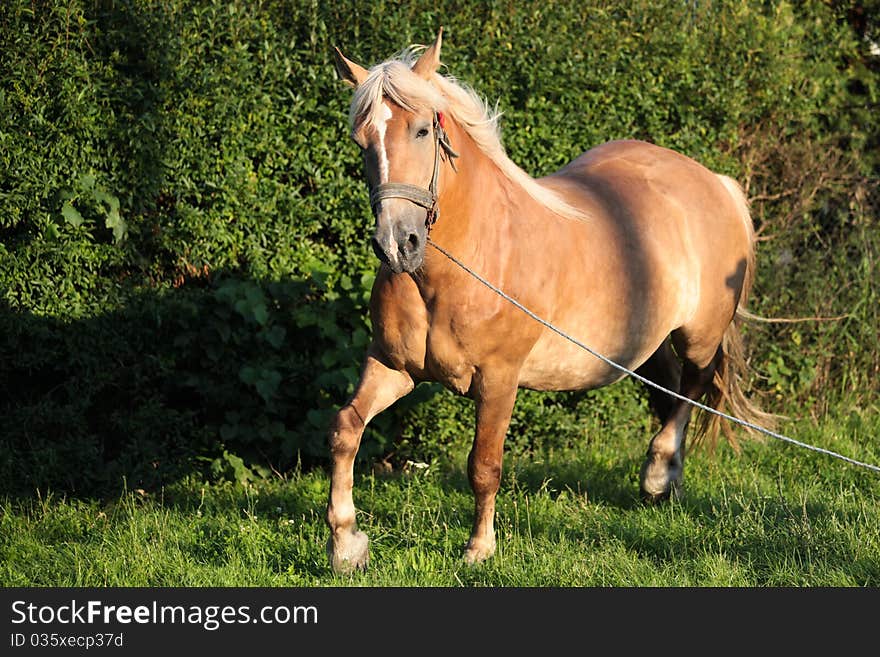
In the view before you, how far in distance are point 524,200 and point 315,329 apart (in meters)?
2.22

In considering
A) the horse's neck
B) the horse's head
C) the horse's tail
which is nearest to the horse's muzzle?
the horse's head

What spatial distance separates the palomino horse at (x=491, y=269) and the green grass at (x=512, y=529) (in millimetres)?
262

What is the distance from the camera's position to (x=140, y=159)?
600cm

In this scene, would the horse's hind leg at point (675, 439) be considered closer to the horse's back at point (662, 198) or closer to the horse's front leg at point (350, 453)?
the horse's back at point (662, 198)

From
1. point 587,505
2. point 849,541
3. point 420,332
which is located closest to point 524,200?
point 420,332

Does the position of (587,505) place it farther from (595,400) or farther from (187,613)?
(187,613)

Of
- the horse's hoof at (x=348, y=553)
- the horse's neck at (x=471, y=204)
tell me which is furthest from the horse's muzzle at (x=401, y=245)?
the horse's hoof at (x=348, y=553)

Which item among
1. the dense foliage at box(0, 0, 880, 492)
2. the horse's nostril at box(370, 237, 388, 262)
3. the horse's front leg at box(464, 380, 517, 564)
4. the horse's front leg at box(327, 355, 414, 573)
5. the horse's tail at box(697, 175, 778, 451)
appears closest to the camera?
the horse's nostril at box(370, 237, 388, 262)

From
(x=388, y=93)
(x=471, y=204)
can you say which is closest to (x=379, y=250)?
(x=388, y=93)

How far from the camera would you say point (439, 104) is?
13.5 ft

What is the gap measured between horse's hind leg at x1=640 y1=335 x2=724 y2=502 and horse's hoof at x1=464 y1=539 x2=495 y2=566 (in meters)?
1.35

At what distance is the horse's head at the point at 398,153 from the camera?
3.88 meters

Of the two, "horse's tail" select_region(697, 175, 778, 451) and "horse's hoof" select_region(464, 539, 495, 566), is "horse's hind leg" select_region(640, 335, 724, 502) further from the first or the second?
"horse's hoof" select_region(464, 539, 495, 566)

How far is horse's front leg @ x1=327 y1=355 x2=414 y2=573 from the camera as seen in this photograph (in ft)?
14.7
